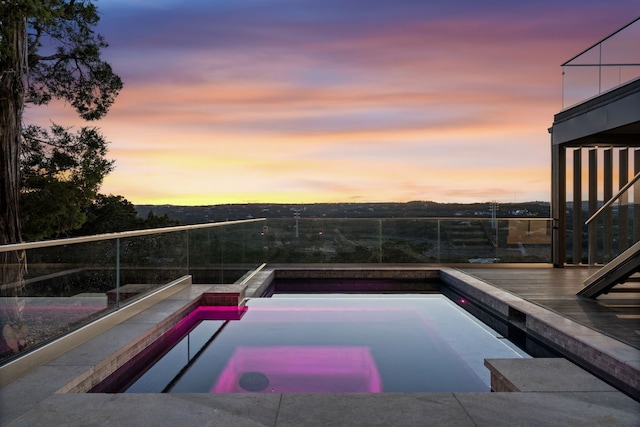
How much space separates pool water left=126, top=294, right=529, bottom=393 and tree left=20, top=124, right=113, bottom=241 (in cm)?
511

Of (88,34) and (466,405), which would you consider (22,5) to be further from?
(466,405)

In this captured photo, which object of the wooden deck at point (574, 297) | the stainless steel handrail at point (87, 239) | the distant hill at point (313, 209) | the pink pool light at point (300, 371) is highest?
the distant hill at point (313, 209)

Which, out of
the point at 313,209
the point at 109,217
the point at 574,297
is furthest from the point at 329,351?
the point at 313,209

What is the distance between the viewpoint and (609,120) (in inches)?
352

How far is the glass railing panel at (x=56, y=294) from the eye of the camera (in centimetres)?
350

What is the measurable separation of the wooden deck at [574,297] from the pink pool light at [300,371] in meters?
2.33

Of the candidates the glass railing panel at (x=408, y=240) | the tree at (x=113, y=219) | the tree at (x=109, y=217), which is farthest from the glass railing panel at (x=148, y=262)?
the tree at (x=109, y=217)

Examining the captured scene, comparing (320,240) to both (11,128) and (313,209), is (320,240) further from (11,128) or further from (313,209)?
(313,209)

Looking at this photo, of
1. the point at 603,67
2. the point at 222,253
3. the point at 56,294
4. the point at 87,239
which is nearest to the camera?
the point at 56,294

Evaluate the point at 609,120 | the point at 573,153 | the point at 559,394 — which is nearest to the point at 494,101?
the point at 573,153

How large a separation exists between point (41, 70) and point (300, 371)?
9.87 metres

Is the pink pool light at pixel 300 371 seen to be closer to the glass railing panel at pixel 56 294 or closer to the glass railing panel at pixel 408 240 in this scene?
the glass railing panel at pixel 56 294

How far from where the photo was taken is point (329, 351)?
544cm

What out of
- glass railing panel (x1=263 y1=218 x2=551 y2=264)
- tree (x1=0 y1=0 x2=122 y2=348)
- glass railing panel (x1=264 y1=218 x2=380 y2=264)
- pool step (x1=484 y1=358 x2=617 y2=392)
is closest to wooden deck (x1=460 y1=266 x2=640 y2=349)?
glass railing panel (x1=263 y1=218 x2=551 y2=264)
